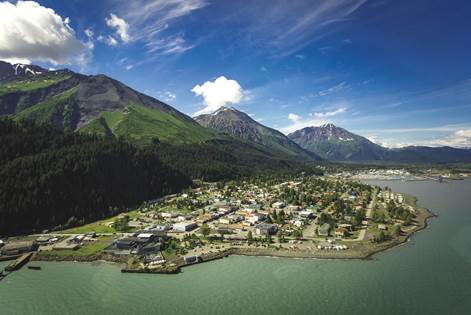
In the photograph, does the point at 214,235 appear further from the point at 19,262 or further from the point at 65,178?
the point at 65,178

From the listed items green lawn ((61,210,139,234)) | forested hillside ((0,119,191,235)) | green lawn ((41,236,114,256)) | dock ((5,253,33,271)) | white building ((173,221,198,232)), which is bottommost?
dock ((5,253,33,271))

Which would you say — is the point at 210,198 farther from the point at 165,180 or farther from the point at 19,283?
the point at 19,283

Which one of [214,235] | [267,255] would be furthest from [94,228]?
[267,255]

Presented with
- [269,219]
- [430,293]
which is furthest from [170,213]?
[430,293]

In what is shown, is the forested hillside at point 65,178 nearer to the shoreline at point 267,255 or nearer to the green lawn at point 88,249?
the green lawn at point 88,249

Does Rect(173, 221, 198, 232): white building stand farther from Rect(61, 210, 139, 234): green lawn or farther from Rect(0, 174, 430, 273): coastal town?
Rect(61, 210, 139, 234): green lawn

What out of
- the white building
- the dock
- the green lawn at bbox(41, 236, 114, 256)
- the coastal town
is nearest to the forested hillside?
the coastal town

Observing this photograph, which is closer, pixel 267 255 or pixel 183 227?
pixel 267 255
